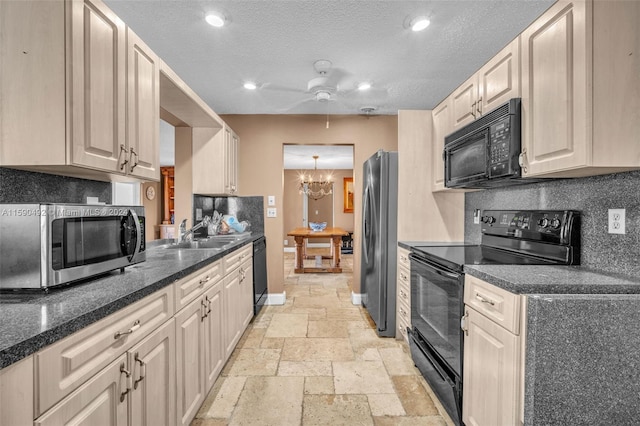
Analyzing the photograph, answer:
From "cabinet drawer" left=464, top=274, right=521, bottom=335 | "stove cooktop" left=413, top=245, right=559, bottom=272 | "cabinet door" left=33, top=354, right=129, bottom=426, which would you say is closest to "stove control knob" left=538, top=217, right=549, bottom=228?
"stove cooktop" left=413, top=245, right=559, bottom=272

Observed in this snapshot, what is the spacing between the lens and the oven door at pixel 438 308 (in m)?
1.65

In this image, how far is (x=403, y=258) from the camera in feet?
8.79

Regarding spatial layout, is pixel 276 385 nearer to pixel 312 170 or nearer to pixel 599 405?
pixel 599 405

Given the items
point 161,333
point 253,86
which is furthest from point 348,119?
point 161,333

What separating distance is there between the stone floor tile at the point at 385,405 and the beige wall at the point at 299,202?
22.3 feet

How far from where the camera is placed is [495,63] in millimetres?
1816

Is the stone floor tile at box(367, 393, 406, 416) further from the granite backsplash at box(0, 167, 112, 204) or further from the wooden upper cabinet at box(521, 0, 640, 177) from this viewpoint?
the granite backsplash at box(0, 167, 112, 204)

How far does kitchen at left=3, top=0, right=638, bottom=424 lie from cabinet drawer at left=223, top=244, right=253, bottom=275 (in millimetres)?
953

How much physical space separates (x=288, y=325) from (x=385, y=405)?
1459 millimetres

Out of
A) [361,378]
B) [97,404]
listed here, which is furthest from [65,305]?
[361,378]

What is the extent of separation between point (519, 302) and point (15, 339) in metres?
1.53

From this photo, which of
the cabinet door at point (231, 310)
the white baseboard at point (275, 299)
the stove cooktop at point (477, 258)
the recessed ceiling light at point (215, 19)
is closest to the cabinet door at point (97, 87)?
the recessed ceiling light at point (215, 19)

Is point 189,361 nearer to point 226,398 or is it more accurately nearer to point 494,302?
point 226,398

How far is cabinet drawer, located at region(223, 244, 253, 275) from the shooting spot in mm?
2307
